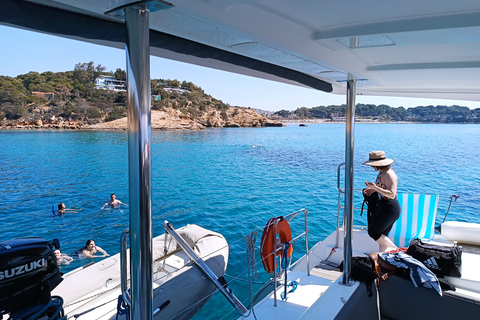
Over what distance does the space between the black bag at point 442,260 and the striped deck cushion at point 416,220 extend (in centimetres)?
152

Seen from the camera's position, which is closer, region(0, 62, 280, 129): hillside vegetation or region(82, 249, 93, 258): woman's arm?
region(82, 249, 93, 258): woman's arm

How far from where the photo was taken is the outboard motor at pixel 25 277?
1.18 m

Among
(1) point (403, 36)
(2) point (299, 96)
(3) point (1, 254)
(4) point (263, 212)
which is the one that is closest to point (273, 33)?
(1) point (403, 36)

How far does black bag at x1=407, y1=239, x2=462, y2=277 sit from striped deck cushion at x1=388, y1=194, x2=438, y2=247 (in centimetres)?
152

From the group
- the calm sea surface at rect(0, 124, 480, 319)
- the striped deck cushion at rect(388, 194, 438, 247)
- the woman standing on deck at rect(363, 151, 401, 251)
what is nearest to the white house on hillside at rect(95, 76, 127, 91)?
the calm sea surface at rect(0, 124, 480, 319)

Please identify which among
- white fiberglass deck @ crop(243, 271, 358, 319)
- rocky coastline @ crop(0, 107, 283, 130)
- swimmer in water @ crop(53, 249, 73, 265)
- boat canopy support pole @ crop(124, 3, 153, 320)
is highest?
rocky coastline @ crop(0, 107, 283, 130)

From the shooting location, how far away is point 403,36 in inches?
47.4

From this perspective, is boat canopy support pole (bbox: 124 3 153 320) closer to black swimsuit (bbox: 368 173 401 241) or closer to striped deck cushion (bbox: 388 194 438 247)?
black swimsuit (bbox: 368 173 401 241)

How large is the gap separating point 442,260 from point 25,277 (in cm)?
219

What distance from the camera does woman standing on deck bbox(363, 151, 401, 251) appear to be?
2.78 metres

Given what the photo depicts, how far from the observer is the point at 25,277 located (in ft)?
4.07

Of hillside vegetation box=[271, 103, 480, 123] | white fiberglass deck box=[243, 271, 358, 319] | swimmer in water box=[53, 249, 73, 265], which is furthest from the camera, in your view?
hillside vegetation box=[271, 103, 480, 123]

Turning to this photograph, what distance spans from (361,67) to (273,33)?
0.84 metres

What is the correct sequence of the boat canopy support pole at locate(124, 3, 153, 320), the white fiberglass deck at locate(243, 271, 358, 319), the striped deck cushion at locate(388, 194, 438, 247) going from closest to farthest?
the boat canopy support pole at locate(124, 3, 153, 320)
the white fiberglass deck at locate(243, 271, 358, 319)
the striped deck cushion at locate(388, 194, 438, 247)
